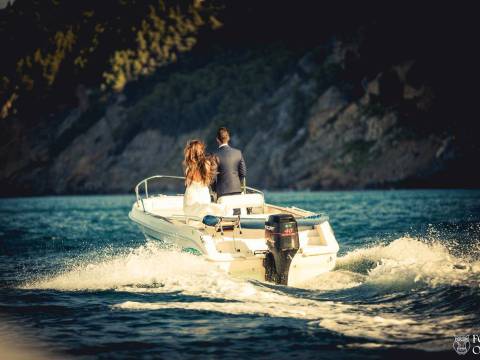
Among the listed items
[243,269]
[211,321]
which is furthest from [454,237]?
[211,321]

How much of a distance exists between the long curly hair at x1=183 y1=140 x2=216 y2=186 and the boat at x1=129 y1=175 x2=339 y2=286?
0.54 metres

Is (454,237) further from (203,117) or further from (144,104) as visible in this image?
(144,104)

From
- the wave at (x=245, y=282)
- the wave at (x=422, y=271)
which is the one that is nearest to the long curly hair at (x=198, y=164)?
the wave at (x=245, y=282)

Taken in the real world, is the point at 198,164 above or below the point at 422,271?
above

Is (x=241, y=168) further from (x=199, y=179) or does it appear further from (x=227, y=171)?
(x=199, y=179)

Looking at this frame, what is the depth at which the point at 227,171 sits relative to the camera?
12.5 m

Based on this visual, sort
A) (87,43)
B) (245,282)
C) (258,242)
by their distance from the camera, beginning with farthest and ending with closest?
(87,43)
(258,242)
(245,282)

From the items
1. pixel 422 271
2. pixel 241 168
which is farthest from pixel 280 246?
pixel 241 168

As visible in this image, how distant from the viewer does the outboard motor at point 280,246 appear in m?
10.2

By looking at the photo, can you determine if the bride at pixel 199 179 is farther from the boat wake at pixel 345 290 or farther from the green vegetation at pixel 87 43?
the green vegetation at pixel 87 43

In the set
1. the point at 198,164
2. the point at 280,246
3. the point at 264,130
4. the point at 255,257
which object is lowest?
the point at 255,257

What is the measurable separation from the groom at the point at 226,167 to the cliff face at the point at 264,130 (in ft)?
193

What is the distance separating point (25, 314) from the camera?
9109mm

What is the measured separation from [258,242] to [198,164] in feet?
6.69
